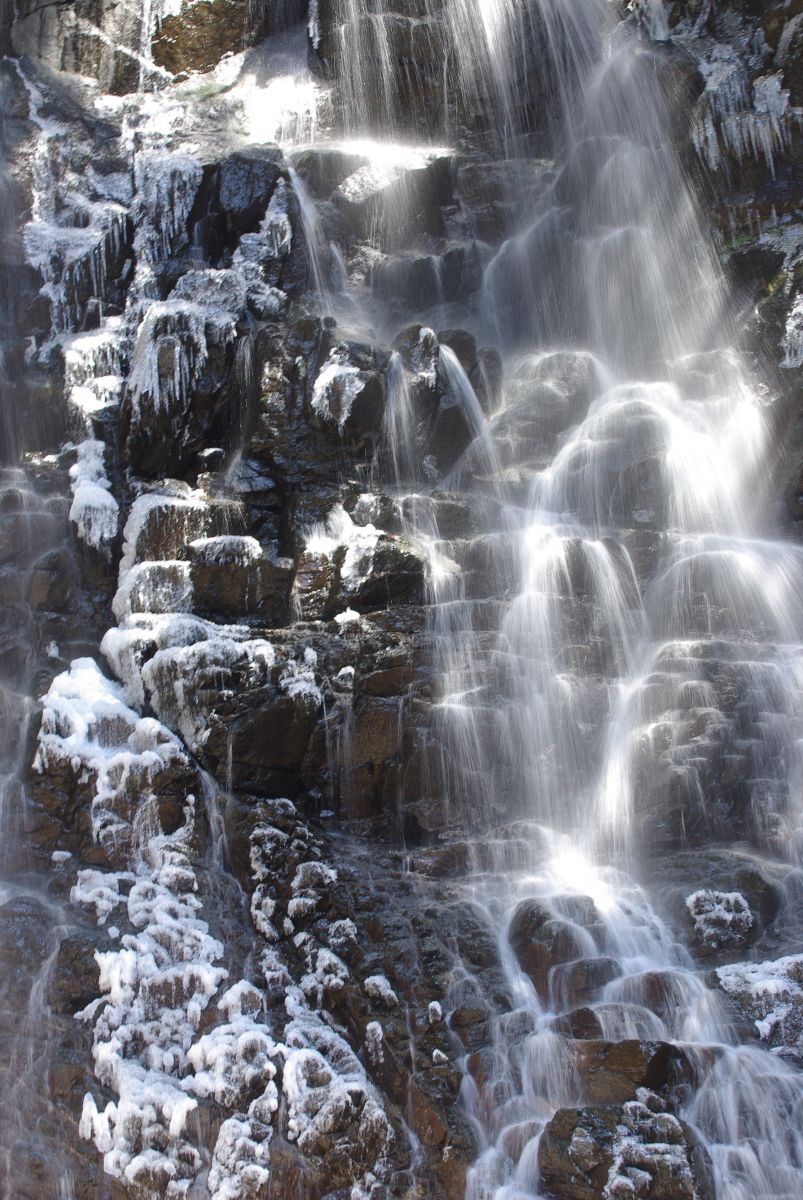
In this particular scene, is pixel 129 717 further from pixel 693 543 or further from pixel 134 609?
pixel 693 543

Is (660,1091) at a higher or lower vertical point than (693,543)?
lower

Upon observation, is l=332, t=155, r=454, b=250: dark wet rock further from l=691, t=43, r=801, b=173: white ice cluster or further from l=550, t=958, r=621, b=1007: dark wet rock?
l=550, t=958, r=621, b=1007: dark wet rock

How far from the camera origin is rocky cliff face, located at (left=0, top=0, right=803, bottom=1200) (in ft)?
24.9

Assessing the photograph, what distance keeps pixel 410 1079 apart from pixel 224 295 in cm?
1144

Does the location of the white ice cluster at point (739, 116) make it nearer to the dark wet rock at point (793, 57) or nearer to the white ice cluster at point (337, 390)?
the dark wet rock at point (793, 57)

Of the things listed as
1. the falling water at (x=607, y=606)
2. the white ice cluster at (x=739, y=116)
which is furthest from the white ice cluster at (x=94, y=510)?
the white ice cluster at (x=739, y=116)

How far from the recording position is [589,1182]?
22.1 ft

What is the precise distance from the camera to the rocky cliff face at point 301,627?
7578 millimetres

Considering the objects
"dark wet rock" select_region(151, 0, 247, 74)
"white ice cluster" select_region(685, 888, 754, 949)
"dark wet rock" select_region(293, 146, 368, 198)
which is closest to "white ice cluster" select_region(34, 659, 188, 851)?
"white ice cluster" select_region(685, 888, 754, 949)

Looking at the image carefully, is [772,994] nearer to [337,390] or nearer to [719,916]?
[719,916]

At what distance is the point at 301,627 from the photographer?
11.7 metres

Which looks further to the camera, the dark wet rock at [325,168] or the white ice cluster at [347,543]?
the dark wet rock at [325,168]

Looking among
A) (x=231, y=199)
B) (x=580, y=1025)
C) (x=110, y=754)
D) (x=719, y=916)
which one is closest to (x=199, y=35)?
(x=231, y=199)

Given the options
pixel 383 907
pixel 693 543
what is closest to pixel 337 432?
pixel 693 543
